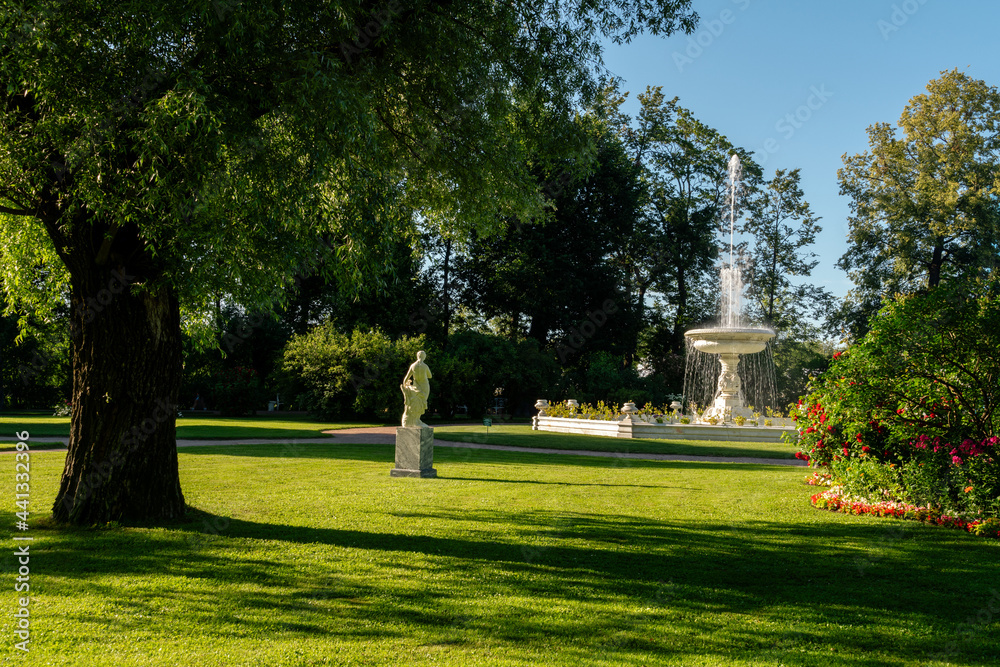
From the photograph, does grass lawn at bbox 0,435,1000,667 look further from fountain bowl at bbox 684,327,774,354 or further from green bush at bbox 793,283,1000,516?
fountain bowl at bbox 684,327,774,354

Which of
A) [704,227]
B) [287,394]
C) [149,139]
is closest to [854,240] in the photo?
[704,227]

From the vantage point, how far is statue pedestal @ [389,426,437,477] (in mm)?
12672

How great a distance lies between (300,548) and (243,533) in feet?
3.47

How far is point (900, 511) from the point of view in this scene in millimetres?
9141

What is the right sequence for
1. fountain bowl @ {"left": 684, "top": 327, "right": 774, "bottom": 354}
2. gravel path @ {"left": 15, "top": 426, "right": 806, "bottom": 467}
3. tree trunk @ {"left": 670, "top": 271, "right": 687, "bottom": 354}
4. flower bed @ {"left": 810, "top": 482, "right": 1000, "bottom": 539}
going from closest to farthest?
flower bed @ {"left": 810, "top": 482, "right": 1000, "bottom": 539}
gravel path @ {"left": 15, "top": 426, "right": 806, "bottom": 467}
fountain bowl @ {"left": 684, "top": 327, "right": 774, "bottom": 354}
tree trunk @ {"left": 670, "top": 271, "right": 687, "bottom": 354}

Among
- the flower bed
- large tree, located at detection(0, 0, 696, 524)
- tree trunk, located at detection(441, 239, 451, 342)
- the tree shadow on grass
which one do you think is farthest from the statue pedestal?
tree trunk, located at detection(441, 239, 451, 342)

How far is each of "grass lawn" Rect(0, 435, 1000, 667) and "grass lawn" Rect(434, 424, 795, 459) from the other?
316 inches

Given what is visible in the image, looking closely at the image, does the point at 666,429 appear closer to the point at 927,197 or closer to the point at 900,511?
the point at 900,511

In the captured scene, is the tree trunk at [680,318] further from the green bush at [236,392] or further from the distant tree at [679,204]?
the green bush at [236,392]

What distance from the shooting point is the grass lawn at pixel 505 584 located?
4.46 metres

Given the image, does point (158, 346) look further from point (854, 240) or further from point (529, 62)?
point (854, 240)

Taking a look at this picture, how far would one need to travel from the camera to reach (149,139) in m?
6.19

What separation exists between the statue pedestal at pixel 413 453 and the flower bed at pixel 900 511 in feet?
21.2

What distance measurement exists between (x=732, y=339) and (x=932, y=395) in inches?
617
